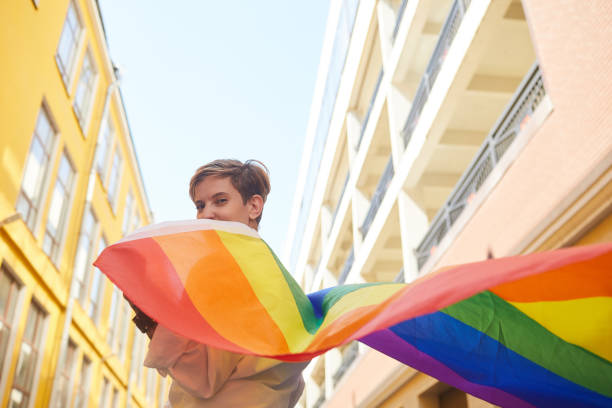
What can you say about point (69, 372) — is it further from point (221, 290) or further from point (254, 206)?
point (221, 290)

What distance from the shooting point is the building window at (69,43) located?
1555 centimetres

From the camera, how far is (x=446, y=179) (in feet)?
47.8

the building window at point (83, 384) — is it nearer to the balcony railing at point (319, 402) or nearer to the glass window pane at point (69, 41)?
the balcony railing at point (319, 402)

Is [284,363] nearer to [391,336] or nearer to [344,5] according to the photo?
[391,336]

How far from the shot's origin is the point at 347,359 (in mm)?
18891

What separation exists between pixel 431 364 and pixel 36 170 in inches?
529

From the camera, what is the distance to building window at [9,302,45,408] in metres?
13.0

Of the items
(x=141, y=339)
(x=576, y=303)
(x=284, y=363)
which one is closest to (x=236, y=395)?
(x=284, y=363)

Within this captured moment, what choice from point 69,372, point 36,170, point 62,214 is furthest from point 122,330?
point 36,170

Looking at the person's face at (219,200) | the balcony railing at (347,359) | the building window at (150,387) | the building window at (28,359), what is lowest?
the person's face at (219,200)

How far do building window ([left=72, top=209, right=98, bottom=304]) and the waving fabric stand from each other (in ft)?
52.0

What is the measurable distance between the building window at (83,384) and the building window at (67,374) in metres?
1.43

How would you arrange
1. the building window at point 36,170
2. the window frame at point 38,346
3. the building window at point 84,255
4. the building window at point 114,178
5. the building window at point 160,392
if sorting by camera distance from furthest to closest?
1. the building window at point 160,392
2. the building window at point 114,178
3. the building window at point 84,255
4. the window frame at point 38,346
5. the building window at point 36,170

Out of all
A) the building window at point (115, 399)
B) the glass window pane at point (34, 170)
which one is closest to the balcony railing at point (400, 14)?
the glass window pane at point (34, 170)
